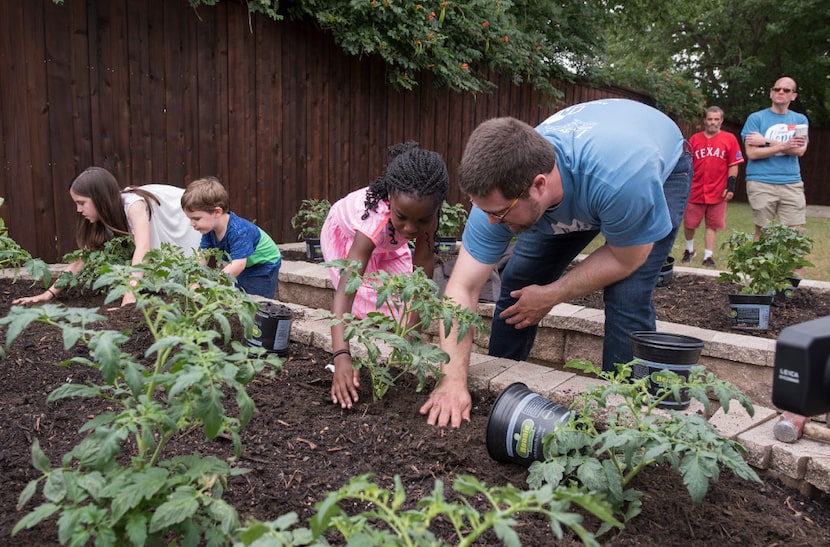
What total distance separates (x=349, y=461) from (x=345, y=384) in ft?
1.52

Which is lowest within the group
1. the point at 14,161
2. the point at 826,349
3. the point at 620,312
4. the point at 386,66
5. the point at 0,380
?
the point at 0,380

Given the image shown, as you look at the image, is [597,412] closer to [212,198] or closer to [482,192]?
Answer: [482,192]

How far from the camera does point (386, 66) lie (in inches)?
305

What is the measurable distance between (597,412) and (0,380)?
7.71 ft

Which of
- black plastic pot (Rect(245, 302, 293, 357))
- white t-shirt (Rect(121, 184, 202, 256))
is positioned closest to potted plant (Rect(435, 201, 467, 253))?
white t-shirt (Rect(121, 184, 202, 256))

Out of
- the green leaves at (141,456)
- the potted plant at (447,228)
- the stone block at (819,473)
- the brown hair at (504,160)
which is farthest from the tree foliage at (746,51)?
the green leaves at (141,456)

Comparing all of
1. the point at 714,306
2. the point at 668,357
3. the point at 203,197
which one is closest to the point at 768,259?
the point at 714,306

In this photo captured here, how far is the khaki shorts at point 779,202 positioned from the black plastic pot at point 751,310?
2.90m

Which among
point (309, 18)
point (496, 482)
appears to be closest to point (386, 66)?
point (309, 18)

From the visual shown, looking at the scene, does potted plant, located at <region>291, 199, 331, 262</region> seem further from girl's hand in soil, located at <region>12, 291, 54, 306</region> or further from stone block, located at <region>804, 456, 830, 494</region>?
stone block, located at <region>804, 456, 830, 494</region>

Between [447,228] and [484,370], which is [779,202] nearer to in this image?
[447,228]

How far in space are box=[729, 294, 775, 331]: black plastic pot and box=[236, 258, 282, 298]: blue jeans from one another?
3.05 meters

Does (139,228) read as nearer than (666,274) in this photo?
Yes

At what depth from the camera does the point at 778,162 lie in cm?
655
